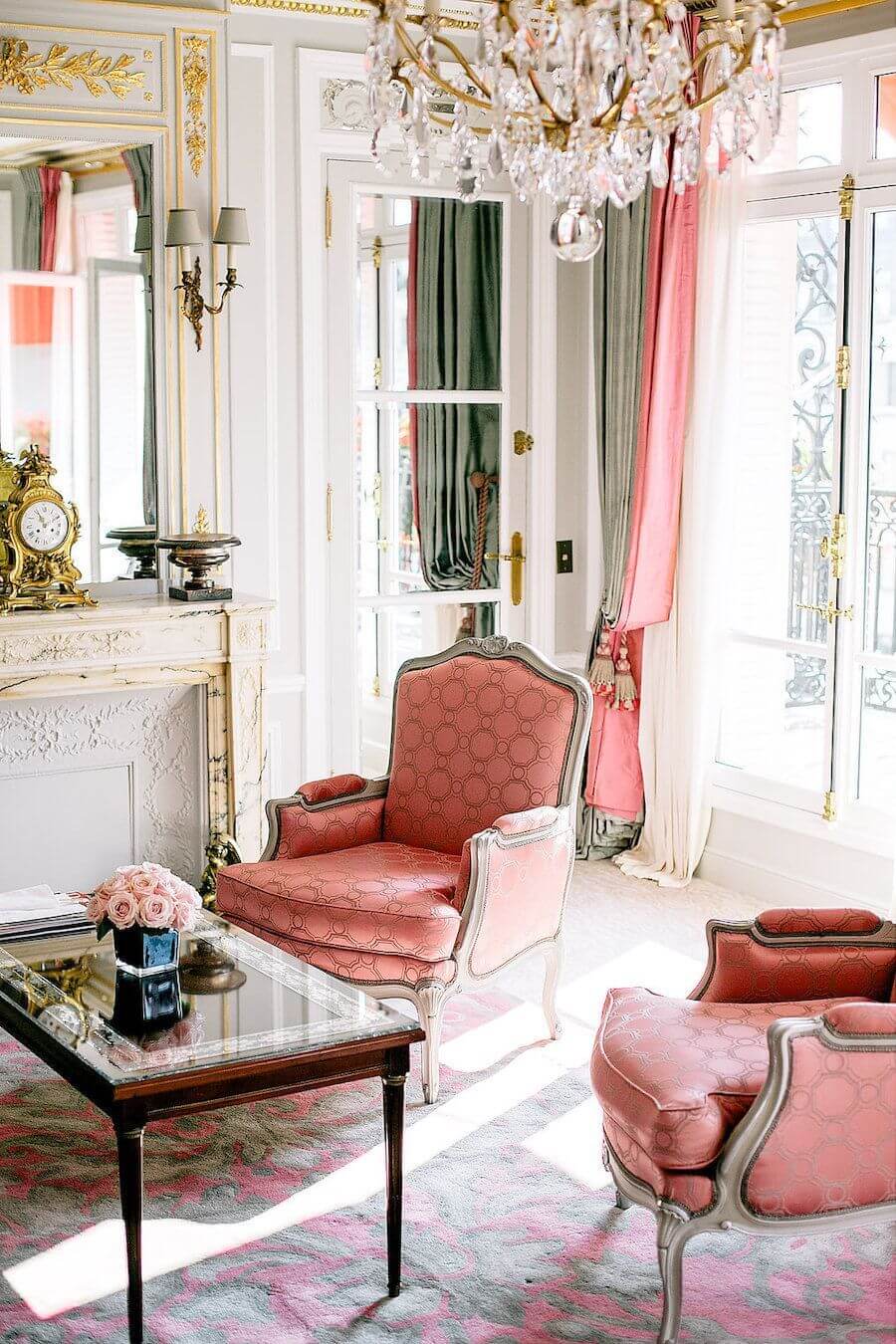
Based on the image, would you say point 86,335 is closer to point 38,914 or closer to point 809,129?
point 38,914

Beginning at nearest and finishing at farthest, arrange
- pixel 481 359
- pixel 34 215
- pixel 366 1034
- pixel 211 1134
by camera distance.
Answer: pixel 366 1034, pixel 211 1134, pixel 34 215, pixel 481 359

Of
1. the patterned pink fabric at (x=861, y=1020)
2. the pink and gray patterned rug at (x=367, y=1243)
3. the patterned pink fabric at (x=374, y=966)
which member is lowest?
the pink and gray patterned rug at (x=367, y=1243)

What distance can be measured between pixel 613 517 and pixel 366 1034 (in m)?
3.09

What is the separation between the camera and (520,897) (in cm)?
385

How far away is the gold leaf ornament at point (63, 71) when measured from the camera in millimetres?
4633

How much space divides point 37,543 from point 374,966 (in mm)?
1787

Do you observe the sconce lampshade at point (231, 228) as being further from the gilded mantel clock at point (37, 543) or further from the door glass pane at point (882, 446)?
the door glass pane at point (882, 446)

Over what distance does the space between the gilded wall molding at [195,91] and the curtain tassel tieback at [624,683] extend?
2179mm

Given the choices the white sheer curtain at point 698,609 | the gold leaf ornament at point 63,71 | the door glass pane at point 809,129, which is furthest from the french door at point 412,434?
the door glass pane at point 809,129

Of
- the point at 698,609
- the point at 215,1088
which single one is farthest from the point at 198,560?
the point at 215,1088

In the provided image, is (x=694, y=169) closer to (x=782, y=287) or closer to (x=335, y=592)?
(x=782, y=287)

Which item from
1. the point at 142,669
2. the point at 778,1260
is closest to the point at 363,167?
the point at 142,669

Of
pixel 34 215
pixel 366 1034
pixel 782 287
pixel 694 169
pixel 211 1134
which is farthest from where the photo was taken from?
pixel 782 287

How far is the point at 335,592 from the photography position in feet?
17.6
